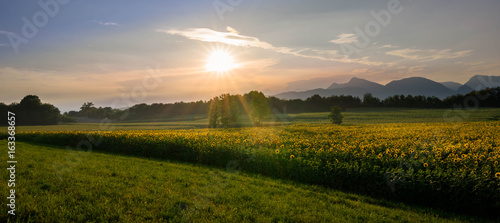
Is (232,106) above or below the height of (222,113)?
above

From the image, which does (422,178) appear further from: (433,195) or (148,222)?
(148,222)

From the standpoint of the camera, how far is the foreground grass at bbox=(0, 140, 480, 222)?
19.2 ft

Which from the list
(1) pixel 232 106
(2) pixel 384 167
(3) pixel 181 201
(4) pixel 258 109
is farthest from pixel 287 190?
(4) pixel 258 109

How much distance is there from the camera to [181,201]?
266 inches

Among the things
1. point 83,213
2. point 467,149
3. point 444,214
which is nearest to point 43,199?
point 83,213

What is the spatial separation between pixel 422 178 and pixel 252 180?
19.2 feet

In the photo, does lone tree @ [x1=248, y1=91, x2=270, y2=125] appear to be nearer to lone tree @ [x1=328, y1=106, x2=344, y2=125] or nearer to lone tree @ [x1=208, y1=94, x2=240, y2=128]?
lone tree @ [x1=208, y1=94, x2=240, y2=128]

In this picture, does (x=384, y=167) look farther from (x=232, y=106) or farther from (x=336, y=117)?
(x=232, y=106)

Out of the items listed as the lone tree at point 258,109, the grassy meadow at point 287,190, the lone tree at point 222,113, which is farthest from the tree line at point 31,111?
the grassy meadow at point 287,190

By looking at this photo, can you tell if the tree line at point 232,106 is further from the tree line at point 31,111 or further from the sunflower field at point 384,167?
the sunflower field at point 384,167

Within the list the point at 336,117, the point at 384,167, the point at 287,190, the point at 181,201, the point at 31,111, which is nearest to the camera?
the point at 181,201

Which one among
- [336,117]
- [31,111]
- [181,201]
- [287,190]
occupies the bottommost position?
[287,190]

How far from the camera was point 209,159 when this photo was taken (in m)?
14.2

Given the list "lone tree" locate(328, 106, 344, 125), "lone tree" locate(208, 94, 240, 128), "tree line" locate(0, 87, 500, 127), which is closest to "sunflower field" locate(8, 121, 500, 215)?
"lone tree" locate(328, 106, 344, 125)
